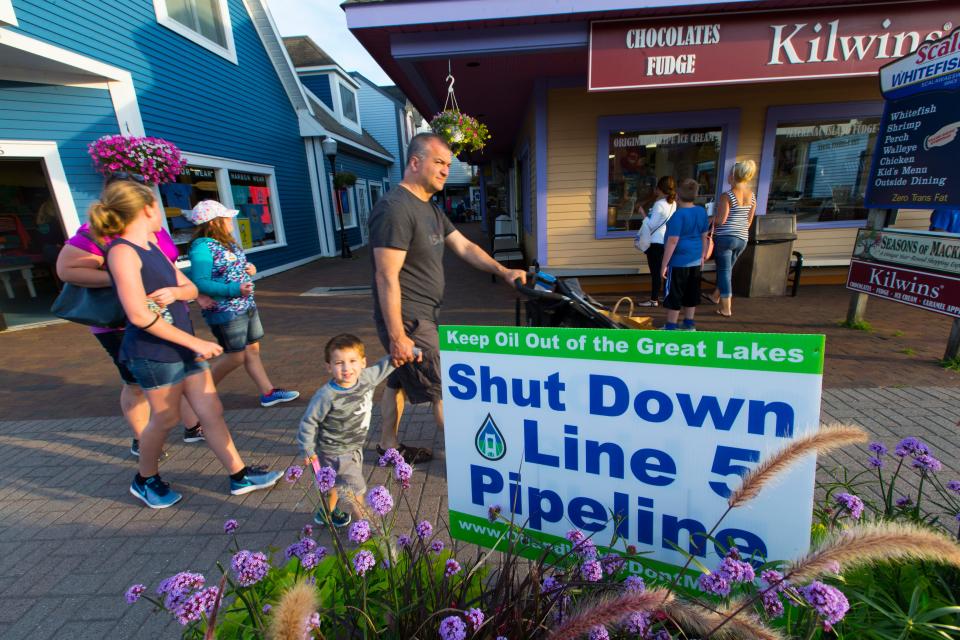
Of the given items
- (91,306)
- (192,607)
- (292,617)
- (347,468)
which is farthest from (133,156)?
(292,617)

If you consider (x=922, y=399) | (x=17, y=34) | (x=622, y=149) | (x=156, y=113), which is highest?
(x=17, y=34)

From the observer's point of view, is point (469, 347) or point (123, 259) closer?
point (469, 347)

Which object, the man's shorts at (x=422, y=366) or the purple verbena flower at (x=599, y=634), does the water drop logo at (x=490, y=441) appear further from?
the man's shorts at (x=422, y=366)

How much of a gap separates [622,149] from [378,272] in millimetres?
6452

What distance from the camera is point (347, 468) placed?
2369 mm

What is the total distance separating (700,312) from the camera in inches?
251

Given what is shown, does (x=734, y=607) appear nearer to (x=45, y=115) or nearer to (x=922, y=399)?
(x=922, y=399)

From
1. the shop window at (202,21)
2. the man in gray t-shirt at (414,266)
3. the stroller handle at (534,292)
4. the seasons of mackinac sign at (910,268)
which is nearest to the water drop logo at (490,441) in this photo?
the man in gray t-shirt at (414,266)

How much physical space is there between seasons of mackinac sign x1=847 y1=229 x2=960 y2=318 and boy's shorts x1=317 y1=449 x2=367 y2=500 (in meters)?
5.20

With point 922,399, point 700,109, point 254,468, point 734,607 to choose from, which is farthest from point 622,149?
point 734,607

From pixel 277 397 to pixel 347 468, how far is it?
7.28 ft

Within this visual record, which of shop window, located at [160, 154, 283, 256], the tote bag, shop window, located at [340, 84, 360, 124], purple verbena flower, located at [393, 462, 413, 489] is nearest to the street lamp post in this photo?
shop window, located at [160, 154, 283, 256]

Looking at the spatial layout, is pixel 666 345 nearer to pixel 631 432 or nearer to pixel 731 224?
pixel 631 432

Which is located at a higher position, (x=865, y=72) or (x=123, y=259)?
(x=865, y=72)
